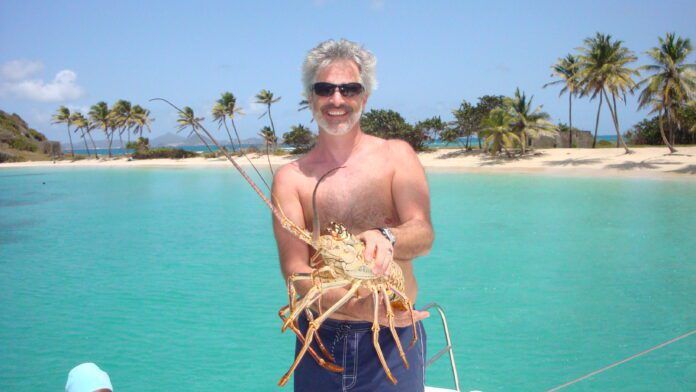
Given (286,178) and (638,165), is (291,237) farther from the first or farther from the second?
(638,165)

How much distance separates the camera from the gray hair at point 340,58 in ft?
8.27

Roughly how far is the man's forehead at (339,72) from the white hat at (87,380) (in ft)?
8.55

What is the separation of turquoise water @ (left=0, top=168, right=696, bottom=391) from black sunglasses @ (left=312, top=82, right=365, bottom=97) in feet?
18.3

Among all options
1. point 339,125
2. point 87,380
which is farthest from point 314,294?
point 87,380

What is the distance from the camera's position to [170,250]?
14.7 metres

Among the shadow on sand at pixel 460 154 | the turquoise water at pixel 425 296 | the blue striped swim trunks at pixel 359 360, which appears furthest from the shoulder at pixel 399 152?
the shadow on sand at pixel 460 154

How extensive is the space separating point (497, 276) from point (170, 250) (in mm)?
8763

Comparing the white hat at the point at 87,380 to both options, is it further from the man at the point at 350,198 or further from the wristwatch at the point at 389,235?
the wristwatch at the point at 389,235

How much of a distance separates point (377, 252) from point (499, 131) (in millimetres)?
38091

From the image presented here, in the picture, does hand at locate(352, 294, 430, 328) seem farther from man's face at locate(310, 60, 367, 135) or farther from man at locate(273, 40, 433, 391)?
man's face at locate(310, 60, 367, 135)

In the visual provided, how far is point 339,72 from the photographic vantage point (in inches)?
98.1

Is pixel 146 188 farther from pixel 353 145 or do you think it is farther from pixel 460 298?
pixel 353 145

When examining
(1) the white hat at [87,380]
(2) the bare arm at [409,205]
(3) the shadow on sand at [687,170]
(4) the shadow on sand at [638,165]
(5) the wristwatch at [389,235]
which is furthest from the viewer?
(4) the shadow on sand at [638,165]

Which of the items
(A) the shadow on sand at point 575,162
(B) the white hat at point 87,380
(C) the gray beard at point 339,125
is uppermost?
(C) the gray beard at point 339,125
